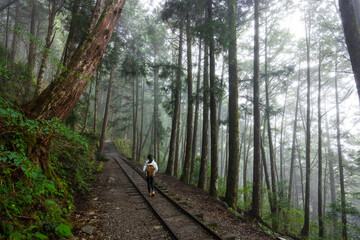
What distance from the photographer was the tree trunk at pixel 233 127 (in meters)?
7.29

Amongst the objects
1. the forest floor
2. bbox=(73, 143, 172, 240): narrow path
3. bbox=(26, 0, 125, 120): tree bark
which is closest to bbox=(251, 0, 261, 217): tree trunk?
the forest floor

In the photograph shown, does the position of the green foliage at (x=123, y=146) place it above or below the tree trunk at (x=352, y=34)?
below

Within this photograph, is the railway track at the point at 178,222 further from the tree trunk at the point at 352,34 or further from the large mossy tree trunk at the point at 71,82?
the tree trunk at the point at 352,34

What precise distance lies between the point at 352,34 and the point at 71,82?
7.21m

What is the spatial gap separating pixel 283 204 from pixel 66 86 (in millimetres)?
12910

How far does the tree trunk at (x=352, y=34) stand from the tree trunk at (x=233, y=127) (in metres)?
3.88

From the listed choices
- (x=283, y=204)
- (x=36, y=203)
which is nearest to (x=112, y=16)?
(x=36, y=203)

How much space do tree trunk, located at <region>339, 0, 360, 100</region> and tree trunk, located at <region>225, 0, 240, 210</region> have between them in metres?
3.88

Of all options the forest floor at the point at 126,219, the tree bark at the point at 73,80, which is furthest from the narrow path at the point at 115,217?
the tree bark at the point at 73,80

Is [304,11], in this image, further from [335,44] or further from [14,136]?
[14,136]

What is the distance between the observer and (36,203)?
344 cm

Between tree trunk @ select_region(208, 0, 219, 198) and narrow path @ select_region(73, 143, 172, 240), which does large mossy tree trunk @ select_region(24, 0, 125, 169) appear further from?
tree trunk @ select_region(208, 0, 219, 198)

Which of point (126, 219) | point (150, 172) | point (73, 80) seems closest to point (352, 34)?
point (73, 80)

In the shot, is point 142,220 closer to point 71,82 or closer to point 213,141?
point 71,82
